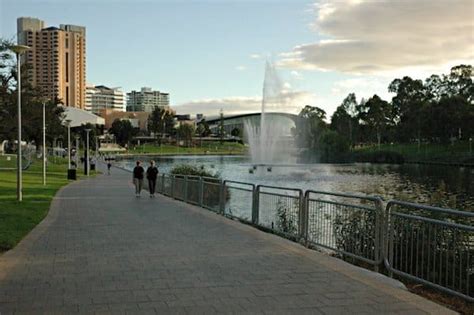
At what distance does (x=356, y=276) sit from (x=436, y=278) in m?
1.03

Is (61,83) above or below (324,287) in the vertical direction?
above

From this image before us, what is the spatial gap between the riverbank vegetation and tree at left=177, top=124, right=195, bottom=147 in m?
73.4

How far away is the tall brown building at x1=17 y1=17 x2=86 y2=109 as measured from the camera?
3326 inches

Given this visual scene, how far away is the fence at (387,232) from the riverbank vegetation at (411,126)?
258ft

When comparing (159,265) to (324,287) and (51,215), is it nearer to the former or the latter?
(324,287)

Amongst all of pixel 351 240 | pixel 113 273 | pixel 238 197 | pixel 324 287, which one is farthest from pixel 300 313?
pixel 238 197

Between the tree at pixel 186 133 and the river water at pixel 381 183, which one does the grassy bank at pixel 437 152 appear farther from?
the tree at pixel 186 133

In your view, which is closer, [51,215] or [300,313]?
[300,313]

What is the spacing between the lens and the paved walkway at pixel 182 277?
19.6ft

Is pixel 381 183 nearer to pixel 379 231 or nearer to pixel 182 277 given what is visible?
pixel 379 231

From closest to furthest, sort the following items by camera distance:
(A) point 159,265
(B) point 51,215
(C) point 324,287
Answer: (C) point 324,287 → (A) point 159,265 → (B) point 51,215

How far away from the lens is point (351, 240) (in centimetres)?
917

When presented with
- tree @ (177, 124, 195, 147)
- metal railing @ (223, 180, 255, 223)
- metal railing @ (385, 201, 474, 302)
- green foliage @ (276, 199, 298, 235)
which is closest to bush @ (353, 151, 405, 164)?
metal railing @ (223, 180, 255, 223)

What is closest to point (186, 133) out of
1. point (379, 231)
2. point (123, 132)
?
point (123, 132)
